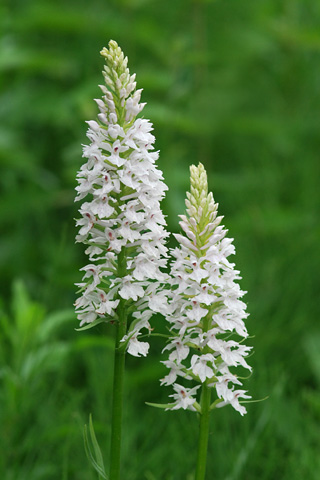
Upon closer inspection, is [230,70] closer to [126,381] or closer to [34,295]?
[34,295]

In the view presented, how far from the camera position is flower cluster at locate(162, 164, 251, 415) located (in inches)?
91.6

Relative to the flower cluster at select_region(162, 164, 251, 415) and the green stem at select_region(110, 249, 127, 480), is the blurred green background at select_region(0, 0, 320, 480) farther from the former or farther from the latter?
the flower cluster at select_region(162, 164, 251, 415)

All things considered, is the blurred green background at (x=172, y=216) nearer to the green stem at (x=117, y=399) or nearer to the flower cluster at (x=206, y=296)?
the green stem at (x=117, y=399)

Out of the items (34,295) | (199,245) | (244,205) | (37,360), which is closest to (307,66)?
(244,205)

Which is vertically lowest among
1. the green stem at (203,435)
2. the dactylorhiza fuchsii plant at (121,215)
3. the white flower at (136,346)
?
the green stem at (203,435)

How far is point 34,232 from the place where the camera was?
285 inches

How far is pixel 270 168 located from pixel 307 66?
1.49 meters

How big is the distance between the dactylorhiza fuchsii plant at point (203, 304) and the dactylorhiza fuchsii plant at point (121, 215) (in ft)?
0.31

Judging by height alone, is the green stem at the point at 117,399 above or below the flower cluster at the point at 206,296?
below

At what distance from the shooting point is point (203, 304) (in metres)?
2.35

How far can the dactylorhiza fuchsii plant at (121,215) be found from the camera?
233 cm

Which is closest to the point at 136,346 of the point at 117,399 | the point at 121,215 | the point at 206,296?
the point at 117,399

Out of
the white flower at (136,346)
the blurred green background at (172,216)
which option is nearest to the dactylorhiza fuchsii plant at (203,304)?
the white flower at (136,346)

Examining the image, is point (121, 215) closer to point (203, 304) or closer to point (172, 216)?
point (203, 304)
